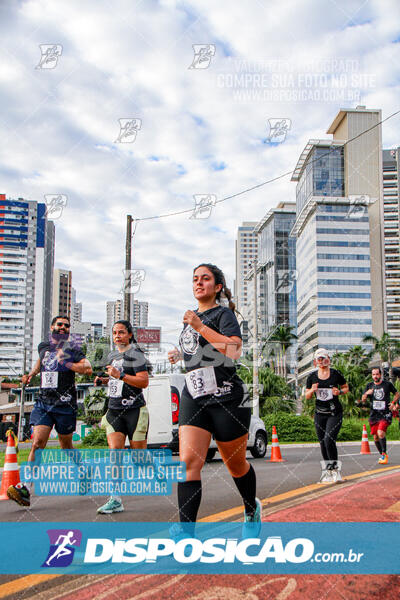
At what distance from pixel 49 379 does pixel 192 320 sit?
3.16 meters

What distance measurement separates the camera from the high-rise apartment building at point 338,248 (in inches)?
5059

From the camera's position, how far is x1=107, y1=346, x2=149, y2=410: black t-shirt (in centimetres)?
551

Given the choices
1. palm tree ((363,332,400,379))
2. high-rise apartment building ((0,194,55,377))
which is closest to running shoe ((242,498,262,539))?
high-rise apartment building ((0,194,55,377))

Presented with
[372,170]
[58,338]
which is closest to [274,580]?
[58,338]

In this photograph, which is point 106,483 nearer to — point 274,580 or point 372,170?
point 274,580

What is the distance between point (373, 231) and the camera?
5364 inches

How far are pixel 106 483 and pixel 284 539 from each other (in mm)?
4128

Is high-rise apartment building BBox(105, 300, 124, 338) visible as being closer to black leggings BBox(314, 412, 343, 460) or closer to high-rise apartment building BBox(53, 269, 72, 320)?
high-rise apartment building BBox(53, 269, 72, 320)

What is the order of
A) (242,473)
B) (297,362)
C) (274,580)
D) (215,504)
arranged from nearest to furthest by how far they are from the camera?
(274,580), (242,473), (215,504), (297,362)

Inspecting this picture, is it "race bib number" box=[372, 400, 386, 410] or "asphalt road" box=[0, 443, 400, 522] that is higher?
"race bib number" box=[372, 400, 386, 410]

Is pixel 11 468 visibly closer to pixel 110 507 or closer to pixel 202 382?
pixel 110 507

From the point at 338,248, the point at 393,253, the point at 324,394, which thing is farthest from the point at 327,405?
the point at 393,253

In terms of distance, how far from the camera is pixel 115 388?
5.55 meters

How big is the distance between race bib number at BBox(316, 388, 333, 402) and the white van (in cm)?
390
